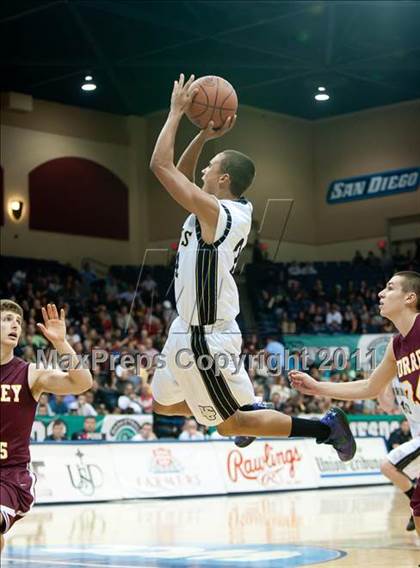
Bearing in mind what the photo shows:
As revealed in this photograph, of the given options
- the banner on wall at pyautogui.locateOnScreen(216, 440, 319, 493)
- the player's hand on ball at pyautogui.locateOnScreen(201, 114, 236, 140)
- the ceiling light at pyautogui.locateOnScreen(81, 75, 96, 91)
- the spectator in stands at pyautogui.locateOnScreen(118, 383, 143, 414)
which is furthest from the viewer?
the ceiling light at pyautogui.locateOnScreen(81, 75, 96, 91)

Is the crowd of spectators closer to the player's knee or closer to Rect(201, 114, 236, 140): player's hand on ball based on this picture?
the player's knee

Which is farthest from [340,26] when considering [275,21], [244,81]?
[244,81]

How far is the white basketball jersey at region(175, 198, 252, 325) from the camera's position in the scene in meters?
6.82

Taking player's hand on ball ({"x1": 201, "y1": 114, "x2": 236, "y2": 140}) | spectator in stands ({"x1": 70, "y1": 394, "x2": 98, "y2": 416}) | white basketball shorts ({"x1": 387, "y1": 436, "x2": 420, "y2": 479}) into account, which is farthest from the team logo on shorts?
spectator in stands ({"x1": 70, "y1": 394, "x2": 98, "y2": 416})

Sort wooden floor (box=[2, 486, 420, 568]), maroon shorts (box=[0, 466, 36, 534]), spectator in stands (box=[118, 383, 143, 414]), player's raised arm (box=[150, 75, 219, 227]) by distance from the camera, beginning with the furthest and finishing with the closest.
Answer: spectator in stands (box=[118, 383, 143, 414]), wooden floor (box=[2, 486, 420, 568]), player's raised arm (box=[150, 75, 219, 227]), maroon shorts (box=[0, 466, 36, 534])

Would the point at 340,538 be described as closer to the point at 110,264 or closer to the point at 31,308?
the point at 31,308

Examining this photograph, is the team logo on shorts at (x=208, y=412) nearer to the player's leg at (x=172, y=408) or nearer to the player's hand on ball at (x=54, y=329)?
the player's leg at (x=172, y=408)

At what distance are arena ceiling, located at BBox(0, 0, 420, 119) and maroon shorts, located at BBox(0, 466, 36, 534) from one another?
16132 millimetres

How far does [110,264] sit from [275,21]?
1001cm

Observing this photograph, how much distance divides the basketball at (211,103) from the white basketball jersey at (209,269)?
1.98ft

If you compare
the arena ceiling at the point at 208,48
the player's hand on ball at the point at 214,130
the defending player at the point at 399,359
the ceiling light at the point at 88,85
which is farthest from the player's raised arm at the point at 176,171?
the ceiling light at the point at 88,85

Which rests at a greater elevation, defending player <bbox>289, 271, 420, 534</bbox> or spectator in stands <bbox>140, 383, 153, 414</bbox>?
defending player <bbox>289, 271, 420, 534</bbox>

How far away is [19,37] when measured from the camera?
73.7ft

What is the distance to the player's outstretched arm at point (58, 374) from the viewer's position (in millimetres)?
5836
